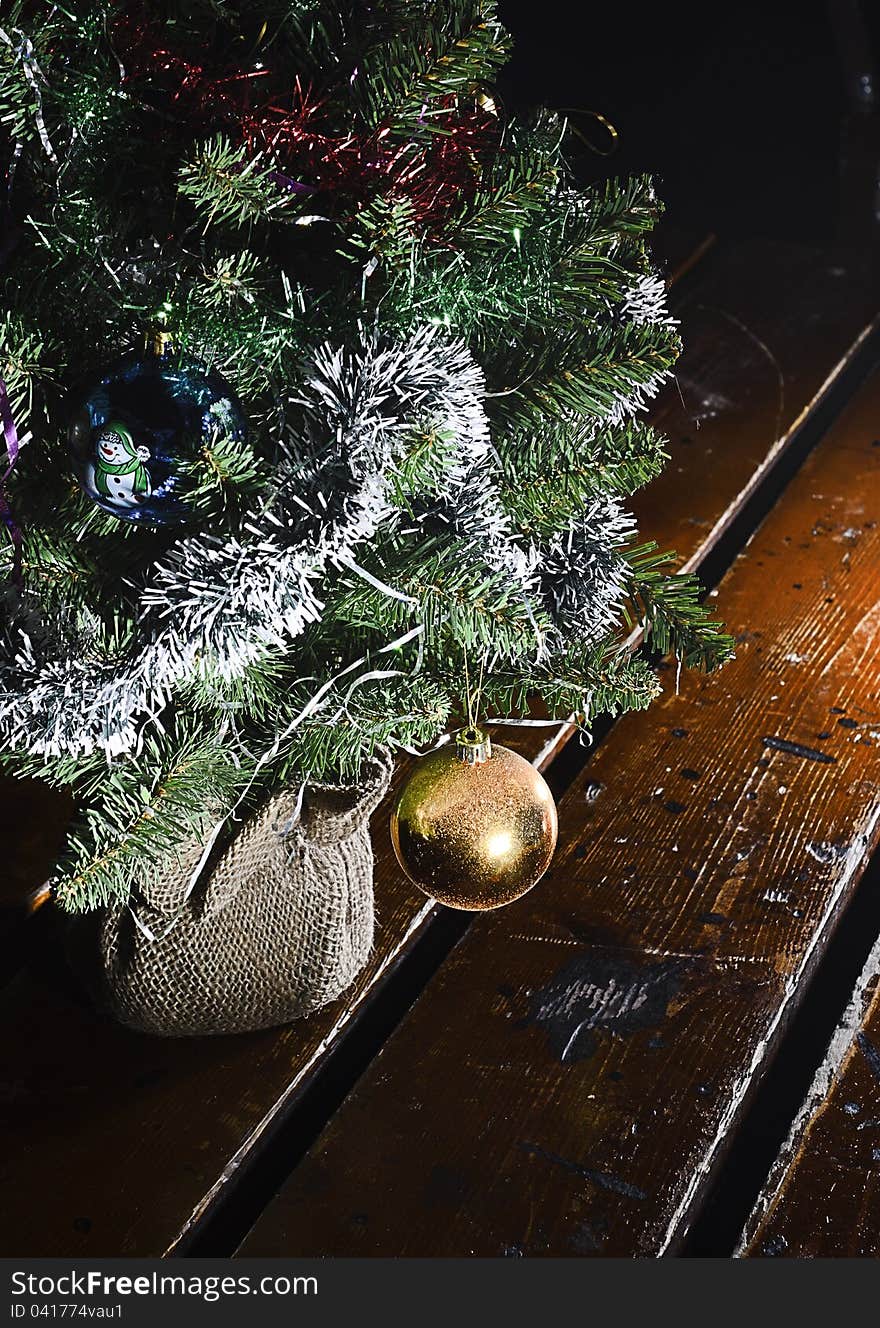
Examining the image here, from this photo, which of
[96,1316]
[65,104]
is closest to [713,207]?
[65,104]

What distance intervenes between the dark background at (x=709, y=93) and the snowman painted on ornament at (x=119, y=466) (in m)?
1.56

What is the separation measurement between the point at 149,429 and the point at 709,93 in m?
1.85

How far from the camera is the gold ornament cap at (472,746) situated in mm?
638

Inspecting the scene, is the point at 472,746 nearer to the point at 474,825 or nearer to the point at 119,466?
the point at 474,825

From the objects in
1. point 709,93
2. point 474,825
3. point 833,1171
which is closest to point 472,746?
point 474,825

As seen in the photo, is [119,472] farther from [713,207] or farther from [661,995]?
[713,207]

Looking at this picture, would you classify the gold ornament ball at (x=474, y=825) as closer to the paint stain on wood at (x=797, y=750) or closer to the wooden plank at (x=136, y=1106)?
the wooden plank at (x=136, y=1106)

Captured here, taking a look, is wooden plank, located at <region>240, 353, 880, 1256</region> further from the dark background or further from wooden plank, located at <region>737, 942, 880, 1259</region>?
the dark background

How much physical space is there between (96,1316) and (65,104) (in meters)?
0.52

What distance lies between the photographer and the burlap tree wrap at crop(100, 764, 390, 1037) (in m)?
0.66

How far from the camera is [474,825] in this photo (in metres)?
0.63

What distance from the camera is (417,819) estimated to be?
641 mm

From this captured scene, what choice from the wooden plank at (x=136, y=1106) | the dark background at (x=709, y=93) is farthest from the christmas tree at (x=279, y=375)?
the dark background at (x=709, y=93)

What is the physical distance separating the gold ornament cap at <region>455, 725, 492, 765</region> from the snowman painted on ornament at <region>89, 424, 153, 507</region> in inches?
8.0
